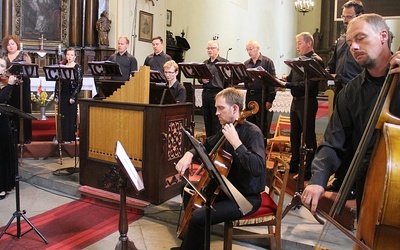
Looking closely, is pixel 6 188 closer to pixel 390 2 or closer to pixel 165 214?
pixel 165 214

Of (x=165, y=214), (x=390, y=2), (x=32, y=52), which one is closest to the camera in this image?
(x=165, y=214)

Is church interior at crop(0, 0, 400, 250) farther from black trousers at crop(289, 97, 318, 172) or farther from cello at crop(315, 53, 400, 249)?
black trousers at crop(289, 97, 318, 172)

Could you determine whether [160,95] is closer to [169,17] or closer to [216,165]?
[216,165]

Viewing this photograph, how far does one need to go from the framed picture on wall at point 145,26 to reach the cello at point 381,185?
8850 mm

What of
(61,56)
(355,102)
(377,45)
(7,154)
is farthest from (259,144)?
(61,56)

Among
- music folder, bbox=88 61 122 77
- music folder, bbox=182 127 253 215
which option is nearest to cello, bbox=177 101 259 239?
music folder, bbox=182 127 253 215

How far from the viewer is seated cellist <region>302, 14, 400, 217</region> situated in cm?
192

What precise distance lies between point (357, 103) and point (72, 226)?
10.2ft

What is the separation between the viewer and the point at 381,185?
5.26 feet

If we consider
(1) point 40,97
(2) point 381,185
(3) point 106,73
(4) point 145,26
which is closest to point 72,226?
(3) point 106,73

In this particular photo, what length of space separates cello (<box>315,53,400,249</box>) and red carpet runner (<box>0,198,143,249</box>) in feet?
8.81

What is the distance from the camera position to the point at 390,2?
7.53 m

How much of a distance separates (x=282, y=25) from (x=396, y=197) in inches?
730

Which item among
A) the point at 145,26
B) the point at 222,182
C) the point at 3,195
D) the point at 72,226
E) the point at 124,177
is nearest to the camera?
the point at 222,182
